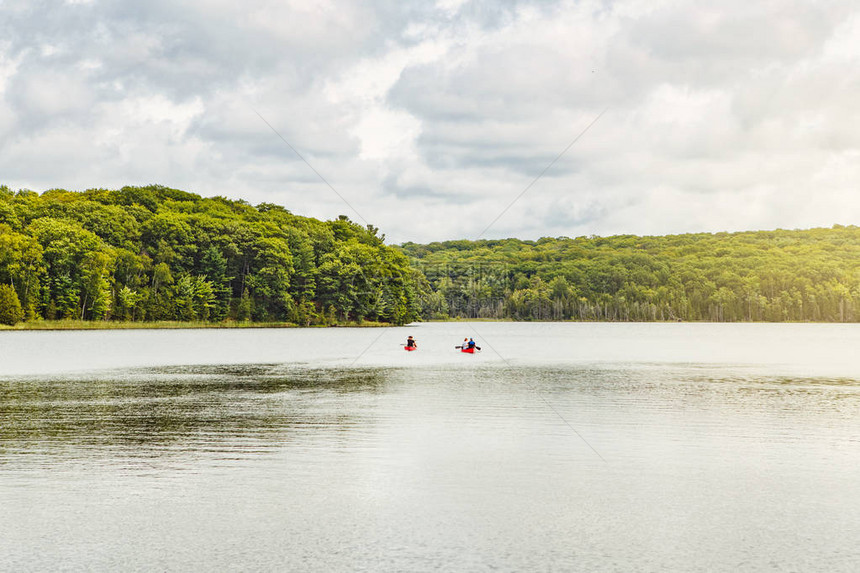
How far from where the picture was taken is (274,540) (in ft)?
30.2

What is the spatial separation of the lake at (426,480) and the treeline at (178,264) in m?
83.7

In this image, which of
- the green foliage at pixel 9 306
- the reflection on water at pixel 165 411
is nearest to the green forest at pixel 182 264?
the green foliage at pixel 9 306

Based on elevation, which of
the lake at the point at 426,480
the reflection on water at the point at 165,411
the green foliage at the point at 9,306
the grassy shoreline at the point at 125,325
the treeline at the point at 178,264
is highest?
the treeline at the point at 178,264

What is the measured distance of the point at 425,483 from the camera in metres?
12.4

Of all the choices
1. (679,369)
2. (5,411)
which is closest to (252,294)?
(679,369)

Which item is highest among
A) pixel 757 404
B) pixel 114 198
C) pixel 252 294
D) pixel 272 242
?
pixel 114 198

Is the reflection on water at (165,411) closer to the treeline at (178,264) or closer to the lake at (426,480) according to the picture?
the lake at (426,480)

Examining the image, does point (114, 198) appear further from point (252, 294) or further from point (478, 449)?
point (478, 449)

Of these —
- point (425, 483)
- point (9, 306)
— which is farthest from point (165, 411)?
point (9, 306)

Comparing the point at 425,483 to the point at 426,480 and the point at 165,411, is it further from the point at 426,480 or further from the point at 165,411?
the point at 165,411

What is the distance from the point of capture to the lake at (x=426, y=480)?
8806 mm

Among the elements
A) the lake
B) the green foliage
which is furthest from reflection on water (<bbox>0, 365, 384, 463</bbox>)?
the green foliage

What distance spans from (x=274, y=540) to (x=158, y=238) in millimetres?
121245

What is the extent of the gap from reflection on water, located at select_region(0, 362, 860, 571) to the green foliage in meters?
80.3
